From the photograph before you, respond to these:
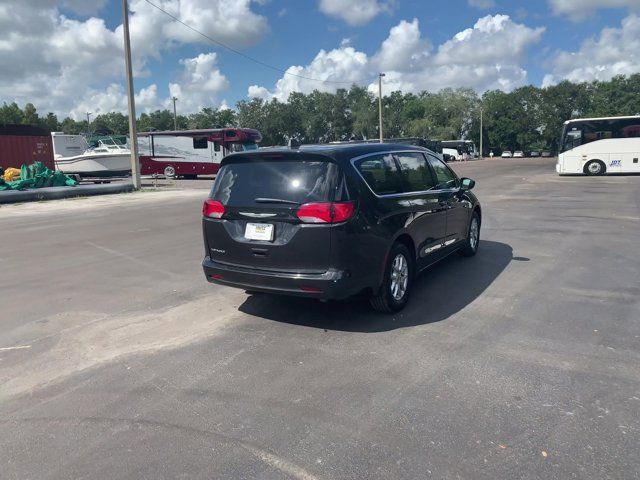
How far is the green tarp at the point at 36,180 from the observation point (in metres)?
20.0

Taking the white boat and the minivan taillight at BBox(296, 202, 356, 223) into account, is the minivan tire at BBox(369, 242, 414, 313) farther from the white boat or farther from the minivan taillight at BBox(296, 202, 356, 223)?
the white boat

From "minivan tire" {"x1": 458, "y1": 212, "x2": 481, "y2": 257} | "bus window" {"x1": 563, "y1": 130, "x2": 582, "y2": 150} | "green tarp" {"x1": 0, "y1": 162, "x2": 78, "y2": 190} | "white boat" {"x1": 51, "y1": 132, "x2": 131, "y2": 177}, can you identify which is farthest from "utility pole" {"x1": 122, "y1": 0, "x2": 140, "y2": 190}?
"bus window" {"x1": 563, "y1": 130, "x2": 582, "y2": 150}

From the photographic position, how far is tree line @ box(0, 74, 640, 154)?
304 feet

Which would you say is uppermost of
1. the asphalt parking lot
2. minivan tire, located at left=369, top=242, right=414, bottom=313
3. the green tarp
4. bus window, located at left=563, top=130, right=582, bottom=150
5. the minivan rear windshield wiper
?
bus window, located at left=563, top=130, right=582, bottom=150

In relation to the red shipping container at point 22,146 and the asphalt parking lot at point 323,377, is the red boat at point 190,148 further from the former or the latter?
the asphalt parking lot at point 323,377

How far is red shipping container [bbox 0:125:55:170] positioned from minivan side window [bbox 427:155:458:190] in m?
23.7

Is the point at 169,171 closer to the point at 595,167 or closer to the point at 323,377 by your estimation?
the point at 595,167

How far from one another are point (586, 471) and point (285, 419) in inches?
66.6

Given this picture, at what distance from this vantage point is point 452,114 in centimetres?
9238

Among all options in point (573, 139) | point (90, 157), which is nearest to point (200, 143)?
point (90, 157)

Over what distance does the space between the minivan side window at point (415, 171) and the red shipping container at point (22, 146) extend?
Result: 23.9 metres

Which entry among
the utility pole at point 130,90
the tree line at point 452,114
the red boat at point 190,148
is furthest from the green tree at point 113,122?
the utility pole at point 130,90

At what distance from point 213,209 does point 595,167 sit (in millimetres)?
27912

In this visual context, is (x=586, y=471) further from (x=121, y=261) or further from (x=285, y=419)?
(x=121, y=261)
